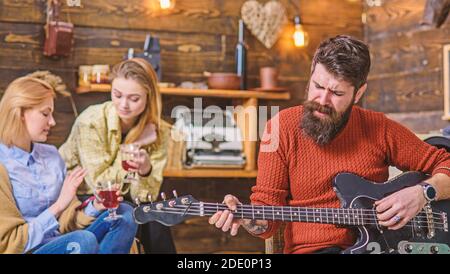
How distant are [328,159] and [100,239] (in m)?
0.89

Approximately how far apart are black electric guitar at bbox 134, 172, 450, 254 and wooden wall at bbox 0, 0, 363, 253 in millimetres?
605

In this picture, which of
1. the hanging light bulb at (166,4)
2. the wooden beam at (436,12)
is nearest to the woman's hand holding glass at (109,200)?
the hanging light bulb at (166,4)

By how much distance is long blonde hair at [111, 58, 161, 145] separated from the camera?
9.05ft

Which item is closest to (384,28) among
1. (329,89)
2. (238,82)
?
(238,82)

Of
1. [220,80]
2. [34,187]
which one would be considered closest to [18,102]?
[34,187]

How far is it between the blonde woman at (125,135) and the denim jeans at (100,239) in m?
0.09

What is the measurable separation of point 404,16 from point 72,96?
1360 millimetres

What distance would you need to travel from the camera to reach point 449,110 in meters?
3.00

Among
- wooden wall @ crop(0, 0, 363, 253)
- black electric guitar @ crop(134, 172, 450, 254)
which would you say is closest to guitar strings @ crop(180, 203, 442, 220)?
black electric guitar @ crop(134, 172, 450, 254)

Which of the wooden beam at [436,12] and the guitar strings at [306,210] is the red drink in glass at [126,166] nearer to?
the guitar strings at [306,210]

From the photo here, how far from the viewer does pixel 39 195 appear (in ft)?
8.29
